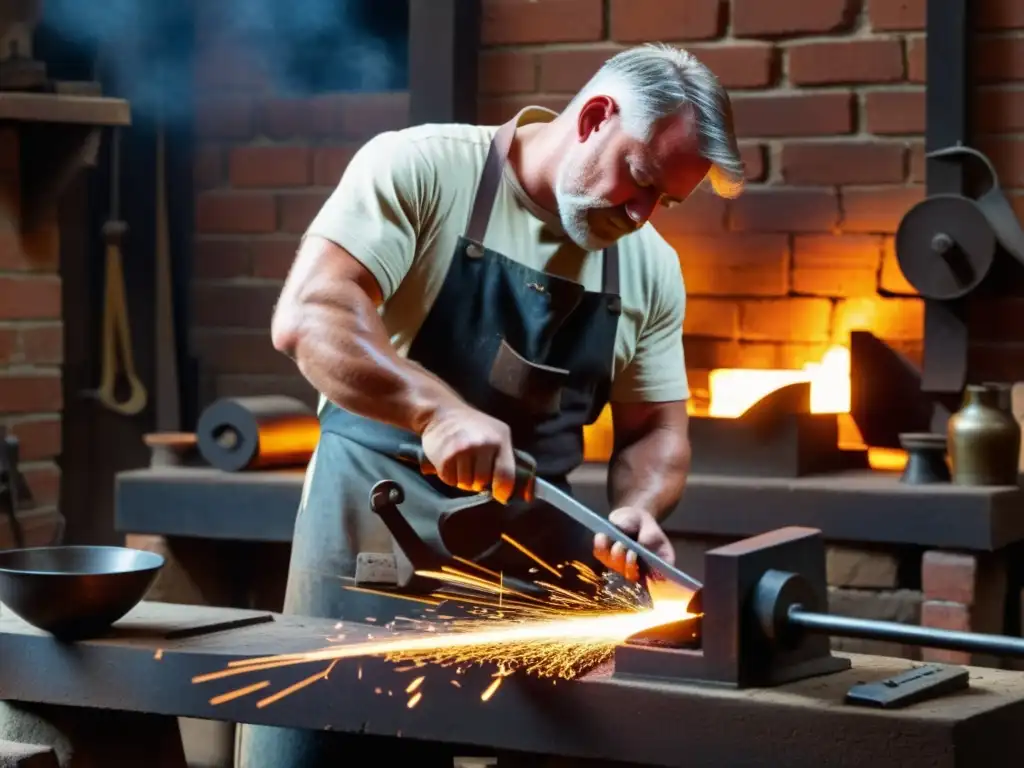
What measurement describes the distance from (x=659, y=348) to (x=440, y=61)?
132 centimetres

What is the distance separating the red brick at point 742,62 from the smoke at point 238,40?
0.90 metres

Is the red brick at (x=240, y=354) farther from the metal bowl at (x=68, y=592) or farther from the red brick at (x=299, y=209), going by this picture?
the metal bowl at (x=68, y=592)

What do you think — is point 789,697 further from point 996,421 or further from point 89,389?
point 89,389

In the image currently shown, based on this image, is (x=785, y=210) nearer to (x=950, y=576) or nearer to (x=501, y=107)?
(x=501, y=107)

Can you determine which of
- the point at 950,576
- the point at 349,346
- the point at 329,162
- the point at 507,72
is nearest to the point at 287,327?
the point at 349,346

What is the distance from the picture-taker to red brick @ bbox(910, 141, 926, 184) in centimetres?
404

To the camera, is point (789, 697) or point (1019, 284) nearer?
point (789, 697)

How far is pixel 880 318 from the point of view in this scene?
4.09 metres

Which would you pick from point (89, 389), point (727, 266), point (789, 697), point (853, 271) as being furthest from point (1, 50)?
point (789, 697)

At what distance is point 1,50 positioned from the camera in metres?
4.20

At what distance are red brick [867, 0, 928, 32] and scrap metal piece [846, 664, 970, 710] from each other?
207 cm

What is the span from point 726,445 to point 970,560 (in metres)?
0.60

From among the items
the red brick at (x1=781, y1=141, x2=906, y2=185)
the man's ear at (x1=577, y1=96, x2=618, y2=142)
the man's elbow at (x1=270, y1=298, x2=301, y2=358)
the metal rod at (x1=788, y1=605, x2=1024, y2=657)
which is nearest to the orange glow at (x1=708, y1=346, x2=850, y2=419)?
the red brick at (x1=781, y1=141, x2=906, y2=185)

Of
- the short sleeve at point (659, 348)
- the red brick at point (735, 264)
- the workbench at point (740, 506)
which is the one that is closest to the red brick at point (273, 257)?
the workbench at point (740, 506)
